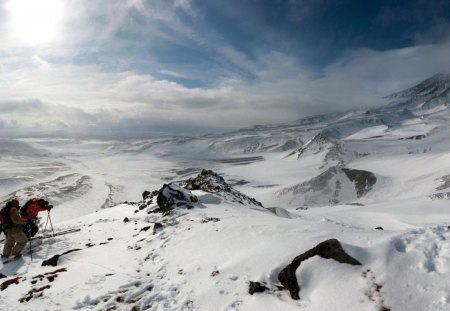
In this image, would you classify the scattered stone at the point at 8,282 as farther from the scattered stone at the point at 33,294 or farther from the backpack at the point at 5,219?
the backpack at the point at 5,219

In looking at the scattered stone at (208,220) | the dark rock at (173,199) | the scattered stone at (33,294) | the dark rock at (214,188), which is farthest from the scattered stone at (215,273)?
the dark rock at (214,188)

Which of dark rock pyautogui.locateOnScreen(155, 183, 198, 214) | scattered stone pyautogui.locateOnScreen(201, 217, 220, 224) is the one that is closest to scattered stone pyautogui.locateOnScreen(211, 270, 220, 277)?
scattered stone pyautogui.locateOnScreen(201, 217, 220, 224)

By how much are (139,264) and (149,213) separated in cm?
1044

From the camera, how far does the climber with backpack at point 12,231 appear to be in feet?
55.8

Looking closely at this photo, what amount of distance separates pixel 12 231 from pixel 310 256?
15.4m

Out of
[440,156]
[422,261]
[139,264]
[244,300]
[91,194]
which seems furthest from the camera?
[91,194]

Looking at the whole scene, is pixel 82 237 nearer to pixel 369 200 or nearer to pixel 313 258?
pixel 313 258

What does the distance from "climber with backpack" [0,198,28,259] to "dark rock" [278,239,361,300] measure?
14.2m

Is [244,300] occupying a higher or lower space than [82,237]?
higher

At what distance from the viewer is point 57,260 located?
14992mm

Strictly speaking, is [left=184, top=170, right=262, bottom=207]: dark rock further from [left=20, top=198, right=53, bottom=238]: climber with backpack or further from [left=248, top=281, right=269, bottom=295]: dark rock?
[left=248, top=281, right=269, bottom=295]: dark rock

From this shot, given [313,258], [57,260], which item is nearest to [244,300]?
[313,258]

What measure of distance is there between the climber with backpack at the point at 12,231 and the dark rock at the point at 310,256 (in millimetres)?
14215

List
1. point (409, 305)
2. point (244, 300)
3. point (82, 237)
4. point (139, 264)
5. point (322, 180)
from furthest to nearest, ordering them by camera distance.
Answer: point (322, 180)
point (82, 237)
point (139, 264)
point (244, 300)
point (409, 305)
